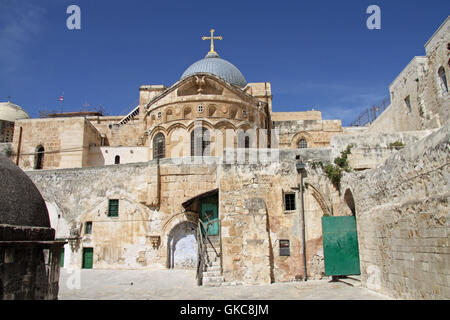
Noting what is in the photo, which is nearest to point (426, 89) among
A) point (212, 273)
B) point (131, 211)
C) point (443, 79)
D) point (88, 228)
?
point (443, 79)

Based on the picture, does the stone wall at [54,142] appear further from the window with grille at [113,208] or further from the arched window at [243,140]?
the arched window at [243,140]

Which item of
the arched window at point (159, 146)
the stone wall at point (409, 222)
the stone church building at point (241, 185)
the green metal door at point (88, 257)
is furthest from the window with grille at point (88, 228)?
the stone wall at point (409, 222)

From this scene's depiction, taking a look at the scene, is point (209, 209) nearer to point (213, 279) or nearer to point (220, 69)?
point (213, 279)

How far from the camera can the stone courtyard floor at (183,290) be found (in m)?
10.3

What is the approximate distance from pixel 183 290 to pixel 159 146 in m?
11.6

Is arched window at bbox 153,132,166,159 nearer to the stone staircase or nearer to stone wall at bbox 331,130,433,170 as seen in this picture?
the stone staircase

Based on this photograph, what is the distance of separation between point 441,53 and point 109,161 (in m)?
18.8

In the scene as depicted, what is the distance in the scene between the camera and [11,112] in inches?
1145

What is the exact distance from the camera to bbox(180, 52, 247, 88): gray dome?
2681cm

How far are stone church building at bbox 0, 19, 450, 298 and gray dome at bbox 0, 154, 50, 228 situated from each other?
7.17 m
